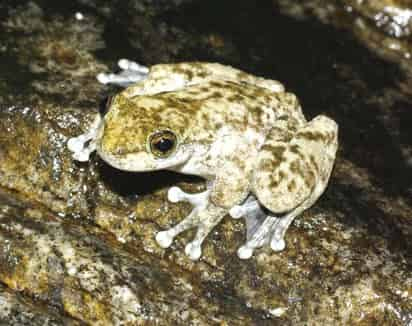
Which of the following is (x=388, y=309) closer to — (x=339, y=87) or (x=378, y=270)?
(x=378, y=270)

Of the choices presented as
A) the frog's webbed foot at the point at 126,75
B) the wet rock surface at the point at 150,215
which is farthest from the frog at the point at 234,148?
the frog's webbed foot at the point at 126,75

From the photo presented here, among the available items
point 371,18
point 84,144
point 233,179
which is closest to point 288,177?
point 233,179

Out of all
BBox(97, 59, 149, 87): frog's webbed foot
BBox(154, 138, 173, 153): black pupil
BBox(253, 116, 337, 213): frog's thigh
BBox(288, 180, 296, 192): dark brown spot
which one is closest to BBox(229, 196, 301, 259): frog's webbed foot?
BBox(253, 116, 337, 213): frog's thigh

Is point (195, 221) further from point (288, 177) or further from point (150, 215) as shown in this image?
point (288, 177)

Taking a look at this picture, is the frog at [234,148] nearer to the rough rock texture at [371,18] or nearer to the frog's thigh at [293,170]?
the frog's thigh at [293,170]

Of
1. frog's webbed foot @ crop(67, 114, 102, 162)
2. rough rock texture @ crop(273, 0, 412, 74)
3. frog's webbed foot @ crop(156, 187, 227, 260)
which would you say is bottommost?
frog's webbed foot @ crop(156, 187, 227, 260)

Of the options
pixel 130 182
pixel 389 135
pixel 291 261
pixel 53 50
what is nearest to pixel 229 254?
pixel 291 261

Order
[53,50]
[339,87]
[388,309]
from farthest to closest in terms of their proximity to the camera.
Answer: [339,87], [53,50], [388,309]

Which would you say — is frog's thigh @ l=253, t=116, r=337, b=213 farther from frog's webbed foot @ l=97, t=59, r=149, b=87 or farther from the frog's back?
frog's webbed foot @ l=97, t=59, r=149, b=87
